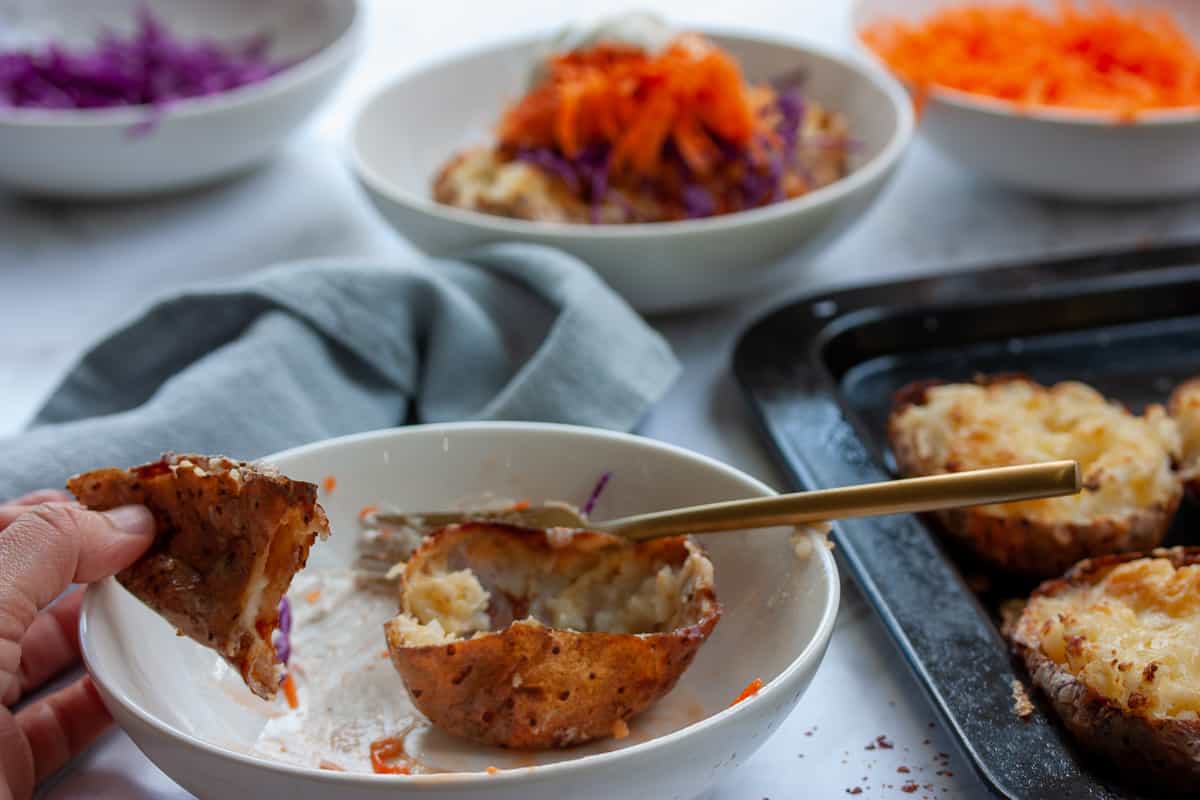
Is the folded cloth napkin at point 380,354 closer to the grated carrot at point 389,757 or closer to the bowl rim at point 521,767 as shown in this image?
the bowl rim at point 521,767

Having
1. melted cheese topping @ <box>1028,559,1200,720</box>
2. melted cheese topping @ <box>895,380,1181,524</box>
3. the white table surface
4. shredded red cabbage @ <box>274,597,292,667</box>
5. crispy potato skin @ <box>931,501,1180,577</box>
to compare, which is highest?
melted cheese topping @ <box>1028,559,1200,720</box>

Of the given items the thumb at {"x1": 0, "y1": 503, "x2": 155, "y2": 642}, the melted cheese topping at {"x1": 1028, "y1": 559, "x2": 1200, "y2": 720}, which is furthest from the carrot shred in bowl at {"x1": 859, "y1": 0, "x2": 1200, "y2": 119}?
the thumb at {"x1": 0, "y1": 503, "x2": 155, "y2": 642}

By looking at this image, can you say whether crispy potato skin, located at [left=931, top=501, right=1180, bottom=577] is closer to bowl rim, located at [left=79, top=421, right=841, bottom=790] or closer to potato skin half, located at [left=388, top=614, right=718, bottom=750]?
bowl rim, located at [left=79, top=421, right=841, bottom=790]

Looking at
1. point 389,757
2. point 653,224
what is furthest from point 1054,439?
point 389,757

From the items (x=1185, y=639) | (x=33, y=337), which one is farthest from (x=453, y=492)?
(x=33, y=337)

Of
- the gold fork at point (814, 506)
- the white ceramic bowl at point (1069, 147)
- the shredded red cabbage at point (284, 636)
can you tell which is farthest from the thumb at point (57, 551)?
the white ceramic bowl at point (1069, 147)

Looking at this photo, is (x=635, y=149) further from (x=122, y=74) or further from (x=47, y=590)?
(x=47, y=590)

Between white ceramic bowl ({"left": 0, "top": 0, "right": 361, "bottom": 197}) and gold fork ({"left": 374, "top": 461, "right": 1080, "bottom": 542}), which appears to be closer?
gold fork ({"left": 374, "top": 461, "right": 1080, "bottom": 542})
